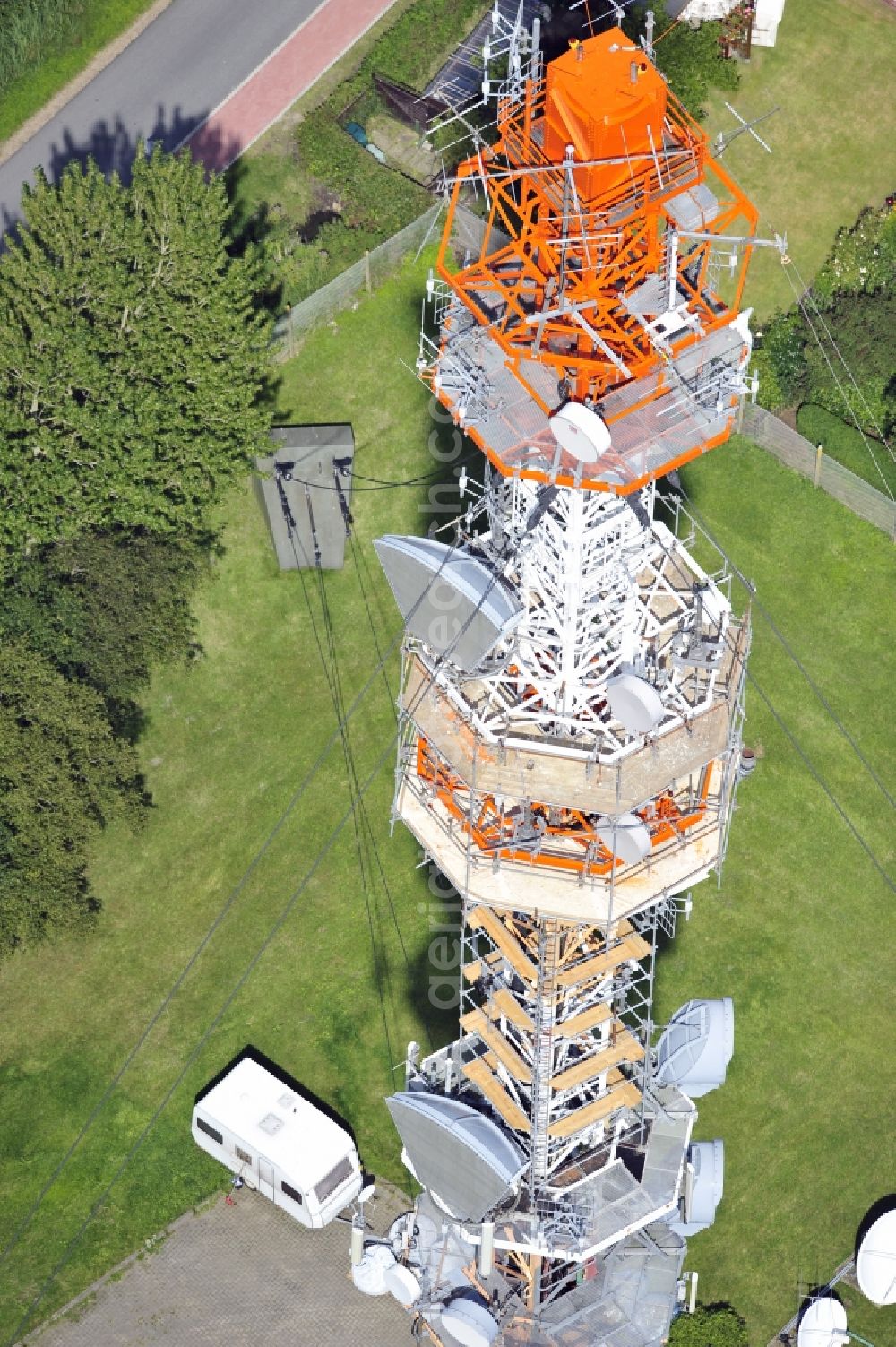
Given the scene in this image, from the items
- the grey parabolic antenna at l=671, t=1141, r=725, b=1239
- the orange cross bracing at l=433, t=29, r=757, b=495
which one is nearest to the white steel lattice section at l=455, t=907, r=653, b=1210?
the grey parabolic antenna at l=671, t=1141, r=725, b=1239

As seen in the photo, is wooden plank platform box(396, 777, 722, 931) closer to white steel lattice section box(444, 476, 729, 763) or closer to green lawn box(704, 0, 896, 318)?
white steel lattice section box(444, 476, 729, 763)

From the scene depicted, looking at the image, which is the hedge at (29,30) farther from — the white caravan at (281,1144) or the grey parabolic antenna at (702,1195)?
the grey parabolic antenna at (702,1195)

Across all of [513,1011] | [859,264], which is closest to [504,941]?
[513,1011]

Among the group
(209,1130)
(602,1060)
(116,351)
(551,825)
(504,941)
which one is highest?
(116,351)

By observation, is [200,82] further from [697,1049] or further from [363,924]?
[697,1049]

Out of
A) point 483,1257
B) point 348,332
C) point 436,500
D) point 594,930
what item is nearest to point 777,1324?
point 483,1257

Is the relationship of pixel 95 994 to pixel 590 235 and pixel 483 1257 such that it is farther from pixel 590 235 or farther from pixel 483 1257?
pixel 590 235
